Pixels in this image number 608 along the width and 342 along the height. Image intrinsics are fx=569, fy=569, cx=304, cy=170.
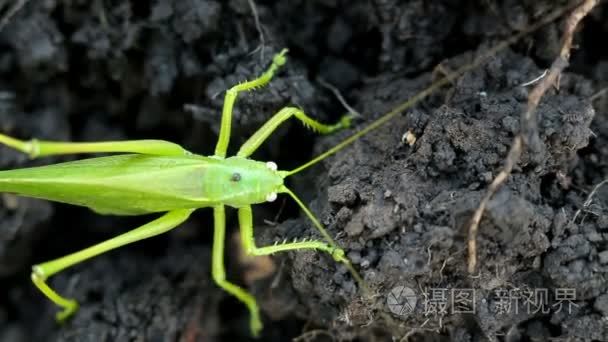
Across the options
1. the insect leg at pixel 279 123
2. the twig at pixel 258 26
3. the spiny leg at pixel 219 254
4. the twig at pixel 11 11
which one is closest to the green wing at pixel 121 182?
the spiny leg at pixel 219 254

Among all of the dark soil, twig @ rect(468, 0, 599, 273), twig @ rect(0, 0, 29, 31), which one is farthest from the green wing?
twig @ rect(468, 0, 599, 273)

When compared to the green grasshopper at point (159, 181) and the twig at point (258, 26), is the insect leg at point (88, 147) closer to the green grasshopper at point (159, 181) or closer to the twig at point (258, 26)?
the green grasshopper at point (159, 181)

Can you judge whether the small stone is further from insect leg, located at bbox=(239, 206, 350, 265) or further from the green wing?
the green wing

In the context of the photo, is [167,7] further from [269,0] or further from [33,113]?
[33,113]

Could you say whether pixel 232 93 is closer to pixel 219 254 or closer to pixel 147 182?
pixel 147 182

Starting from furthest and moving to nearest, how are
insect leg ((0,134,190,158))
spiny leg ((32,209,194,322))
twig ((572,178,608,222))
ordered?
spiny leg ((32,209,194,322)), insect leg ((0,134,190,158)), twig ((572,178,608,222))

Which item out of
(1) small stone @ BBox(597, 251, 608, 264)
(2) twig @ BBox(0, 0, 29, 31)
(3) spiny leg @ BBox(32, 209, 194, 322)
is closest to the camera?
(1) small stone @ BBox(597, 251, 608, 264)

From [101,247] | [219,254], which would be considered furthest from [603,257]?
[101,247]
